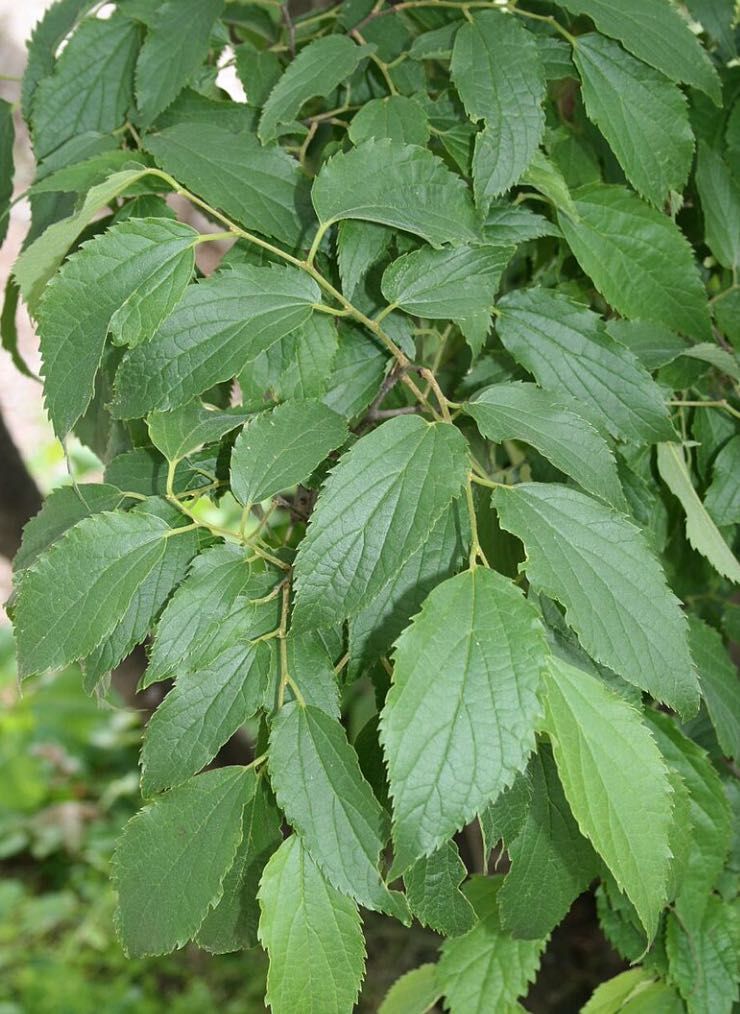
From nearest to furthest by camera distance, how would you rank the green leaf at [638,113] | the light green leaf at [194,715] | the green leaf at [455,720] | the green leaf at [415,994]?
the green leaf at [455,720] < the light green leaf at [194,715] < the green leaf at [638,113] < the green leaf at [415,994]

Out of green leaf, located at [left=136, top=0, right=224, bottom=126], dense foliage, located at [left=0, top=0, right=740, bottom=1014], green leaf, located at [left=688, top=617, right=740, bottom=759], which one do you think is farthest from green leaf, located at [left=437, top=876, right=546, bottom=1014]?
green leaf, located at [left=136, top=0, right=224, bottom=126]

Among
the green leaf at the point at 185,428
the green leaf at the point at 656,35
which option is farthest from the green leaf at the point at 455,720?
the green leaf at the point at 656,35

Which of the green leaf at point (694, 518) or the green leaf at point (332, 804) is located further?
the green leaf at point (694, 518)

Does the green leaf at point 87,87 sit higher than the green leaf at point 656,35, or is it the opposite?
the green leaf at point 656,35

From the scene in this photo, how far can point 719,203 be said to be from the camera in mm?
815

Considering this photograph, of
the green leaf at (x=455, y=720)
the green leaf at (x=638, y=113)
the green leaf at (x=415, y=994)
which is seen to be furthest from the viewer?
the green leaf at (x=415, y=994)

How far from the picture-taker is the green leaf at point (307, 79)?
684mm

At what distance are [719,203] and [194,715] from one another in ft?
1.92

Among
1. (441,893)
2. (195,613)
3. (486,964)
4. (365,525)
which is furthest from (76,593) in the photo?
(486,964)

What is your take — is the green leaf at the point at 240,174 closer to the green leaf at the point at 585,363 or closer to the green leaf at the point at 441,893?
the green leaf at the point at 585,363

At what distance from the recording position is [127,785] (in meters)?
2.32

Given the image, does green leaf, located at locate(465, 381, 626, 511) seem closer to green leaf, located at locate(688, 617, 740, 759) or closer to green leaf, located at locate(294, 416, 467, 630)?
green leaf, located at locate(294, 416, 467, 630)

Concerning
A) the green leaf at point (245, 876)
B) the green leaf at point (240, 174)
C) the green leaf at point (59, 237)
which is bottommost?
the green leaf at point (245, 876)

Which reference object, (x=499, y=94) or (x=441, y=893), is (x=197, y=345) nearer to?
(x=499, y=94)
